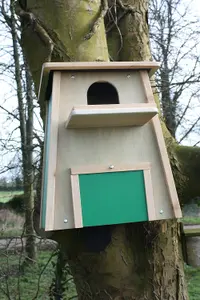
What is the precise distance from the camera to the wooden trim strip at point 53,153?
1.36 meters

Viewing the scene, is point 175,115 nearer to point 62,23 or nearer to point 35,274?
point 35,274

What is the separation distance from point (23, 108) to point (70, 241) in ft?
14.7

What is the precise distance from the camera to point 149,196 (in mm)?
1456

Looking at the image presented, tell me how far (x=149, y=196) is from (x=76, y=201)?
0.26 meters

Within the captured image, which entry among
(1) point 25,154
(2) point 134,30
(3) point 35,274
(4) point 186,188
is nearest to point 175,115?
(1) point 25,154

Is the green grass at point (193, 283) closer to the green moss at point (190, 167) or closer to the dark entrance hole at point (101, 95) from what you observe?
the green moss at point (190, 167)

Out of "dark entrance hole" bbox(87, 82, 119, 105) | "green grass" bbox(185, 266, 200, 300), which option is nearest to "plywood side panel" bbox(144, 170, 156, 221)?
"dark entrance hole" bbox(87, 82, 119, 105)

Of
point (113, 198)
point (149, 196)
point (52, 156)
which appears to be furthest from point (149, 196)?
point (52, 156)

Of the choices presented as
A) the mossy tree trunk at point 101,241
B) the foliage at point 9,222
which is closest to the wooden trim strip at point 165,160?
the mossy tree trunk at point 101,241

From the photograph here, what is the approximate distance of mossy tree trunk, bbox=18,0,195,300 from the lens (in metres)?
1.70

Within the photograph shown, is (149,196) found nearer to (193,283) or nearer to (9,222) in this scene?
(9,222)

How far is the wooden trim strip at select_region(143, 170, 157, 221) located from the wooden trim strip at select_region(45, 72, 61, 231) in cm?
33

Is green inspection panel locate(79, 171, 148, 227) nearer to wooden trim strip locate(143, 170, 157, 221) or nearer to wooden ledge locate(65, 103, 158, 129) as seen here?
wooden trim strip locate(143, 170, 157, 221)

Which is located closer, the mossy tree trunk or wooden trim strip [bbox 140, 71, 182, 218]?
wooden trim strip [bbox 140, 71, 182, 218]
